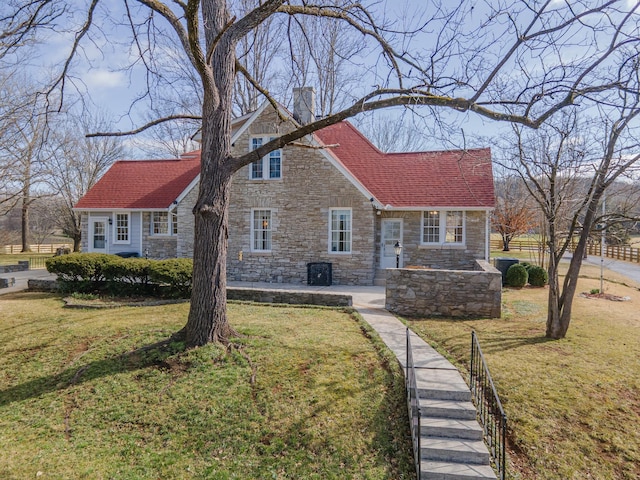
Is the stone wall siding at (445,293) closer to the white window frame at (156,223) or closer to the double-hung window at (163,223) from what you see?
the double-hung window at (163,223)

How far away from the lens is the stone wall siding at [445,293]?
10.0 metres

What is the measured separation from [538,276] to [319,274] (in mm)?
9187

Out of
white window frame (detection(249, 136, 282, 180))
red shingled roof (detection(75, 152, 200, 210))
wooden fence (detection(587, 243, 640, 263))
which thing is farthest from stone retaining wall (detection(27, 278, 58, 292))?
wooden fence (detection(587, 243, 640, 263))

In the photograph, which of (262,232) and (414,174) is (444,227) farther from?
(262,232)

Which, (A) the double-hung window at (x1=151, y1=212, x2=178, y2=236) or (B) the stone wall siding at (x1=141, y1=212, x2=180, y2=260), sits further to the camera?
(A) the double-hung window at (x1=151, y1=212, x2=178, y2=236)

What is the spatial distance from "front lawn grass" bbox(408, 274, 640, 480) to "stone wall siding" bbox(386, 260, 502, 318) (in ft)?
1.53

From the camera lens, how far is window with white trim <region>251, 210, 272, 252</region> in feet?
50.0

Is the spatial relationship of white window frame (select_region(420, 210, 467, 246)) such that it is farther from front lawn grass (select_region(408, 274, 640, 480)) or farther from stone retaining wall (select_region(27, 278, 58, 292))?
stone retaining wall (select_region(27, 278, 58, 292))

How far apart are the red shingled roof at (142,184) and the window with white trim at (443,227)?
10428 millimetres

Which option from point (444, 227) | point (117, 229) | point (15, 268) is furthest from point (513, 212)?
point (15, 268)

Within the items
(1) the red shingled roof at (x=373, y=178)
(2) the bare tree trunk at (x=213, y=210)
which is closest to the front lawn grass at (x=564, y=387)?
(2) the bare tree trunk at (x=213, y=210)

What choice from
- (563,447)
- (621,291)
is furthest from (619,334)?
(621,291)

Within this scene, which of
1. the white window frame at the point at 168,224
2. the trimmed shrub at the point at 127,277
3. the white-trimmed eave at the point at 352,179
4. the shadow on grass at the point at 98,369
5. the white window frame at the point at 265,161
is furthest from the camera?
the white window frame at the point at 168,224

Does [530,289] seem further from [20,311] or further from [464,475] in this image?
[20,311]
